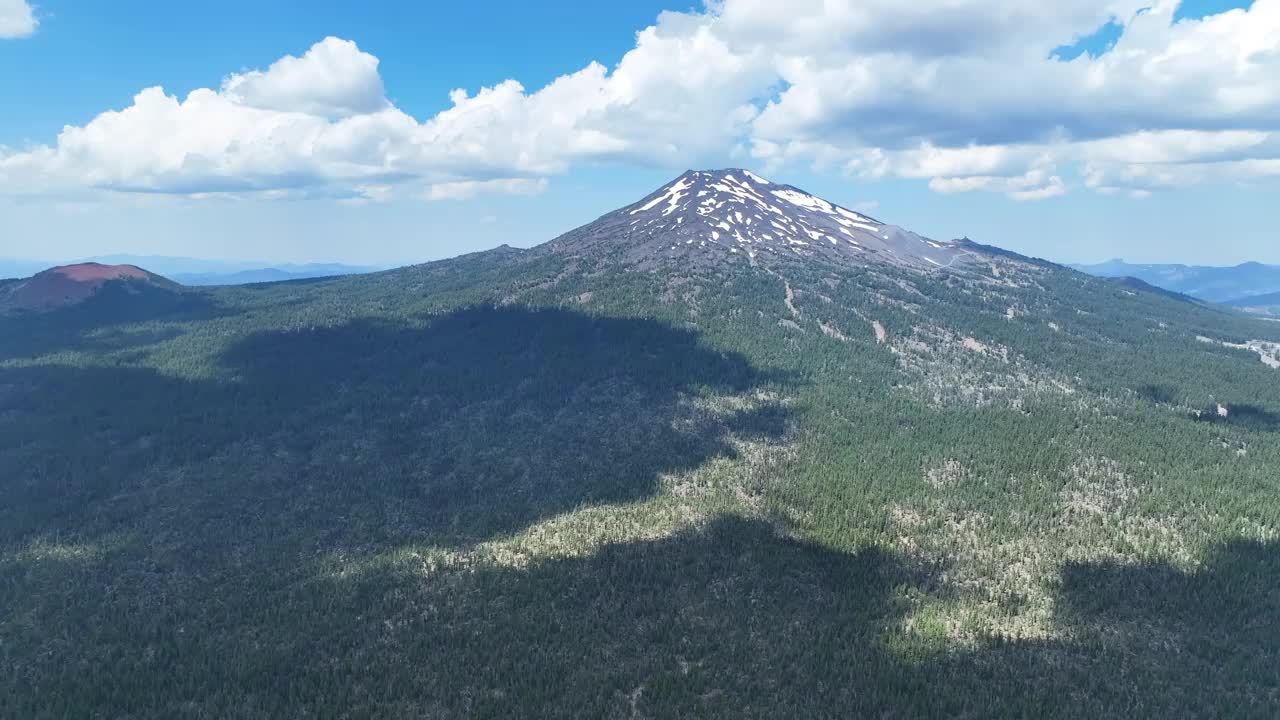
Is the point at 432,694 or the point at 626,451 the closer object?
Result: the point at 432,694

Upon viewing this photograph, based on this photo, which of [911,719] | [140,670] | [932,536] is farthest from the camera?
[932,536]

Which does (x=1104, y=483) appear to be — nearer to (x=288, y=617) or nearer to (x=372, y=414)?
(x=288, y=617)

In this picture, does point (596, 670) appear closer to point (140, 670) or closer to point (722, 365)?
point (140, 670)

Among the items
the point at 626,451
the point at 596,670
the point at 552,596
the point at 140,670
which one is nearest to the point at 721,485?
the point at 626,451

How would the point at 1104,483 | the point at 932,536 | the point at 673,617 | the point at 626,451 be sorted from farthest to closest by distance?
1. the point at 626,451
2. the point at 1104,483
3. the point at 932,536
4. the point at 673,617

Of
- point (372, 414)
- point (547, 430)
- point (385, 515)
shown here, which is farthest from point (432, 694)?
point (372, 414)

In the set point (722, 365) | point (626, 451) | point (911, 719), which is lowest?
point (911, 719)

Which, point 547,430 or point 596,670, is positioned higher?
point 547,430
